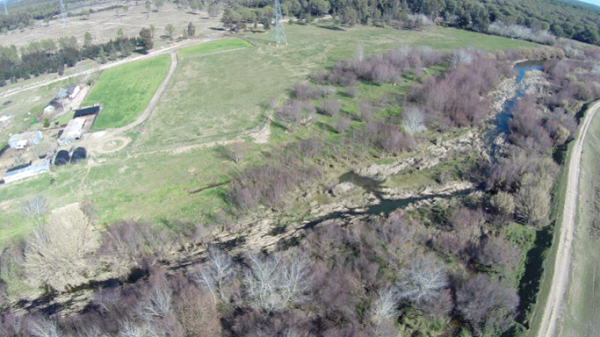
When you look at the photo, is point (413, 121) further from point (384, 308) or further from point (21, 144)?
point (21, 144)

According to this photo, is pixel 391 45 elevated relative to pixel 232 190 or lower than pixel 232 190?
elevated

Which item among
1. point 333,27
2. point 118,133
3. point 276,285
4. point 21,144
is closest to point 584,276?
point 276,285

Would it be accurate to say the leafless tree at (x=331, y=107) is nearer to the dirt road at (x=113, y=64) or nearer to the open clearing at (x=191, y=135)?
the open clearing at (x=191, y=135)

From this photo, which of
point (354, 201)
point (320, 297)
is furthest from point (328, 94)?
point (320, 297)

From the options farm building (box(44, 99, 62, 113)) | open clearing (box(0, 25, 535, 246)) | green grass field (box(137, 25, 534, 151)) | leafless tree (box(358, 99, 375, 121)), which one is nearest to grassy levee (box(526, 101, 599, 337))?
leafless tree (box(358, 99, 375, 121))

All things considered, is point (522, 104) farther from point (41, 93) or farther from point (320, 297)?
point (41, 93)

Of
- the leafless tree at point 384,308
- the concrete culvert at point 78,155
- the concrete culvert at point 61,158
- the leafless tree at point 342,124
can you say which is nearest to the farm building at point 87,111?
the concrete culvert at point 78,155
